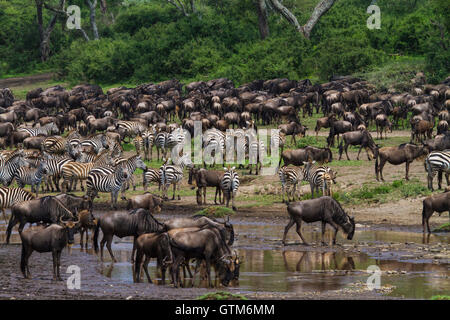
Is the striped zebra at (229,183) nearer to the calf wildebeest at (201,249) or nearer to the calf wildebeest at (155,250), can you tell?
the calf wildebeest at (155,250)

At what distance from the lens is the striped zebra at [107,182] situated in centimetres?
2622

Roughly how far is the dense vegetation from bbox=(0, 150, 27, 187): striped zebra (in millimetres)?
24856

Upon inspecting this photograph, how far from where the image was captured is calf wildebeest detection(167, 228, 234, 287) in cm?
1551

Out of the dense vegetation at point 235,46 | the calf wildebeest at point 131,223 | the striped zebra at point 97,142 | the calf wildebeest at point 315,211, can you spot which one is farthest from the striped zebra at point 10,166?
the dense vegetation at point 235,46

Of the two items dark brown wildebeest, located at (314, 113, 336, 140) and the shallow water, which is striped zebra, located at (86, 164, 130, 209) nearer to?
the shallow water

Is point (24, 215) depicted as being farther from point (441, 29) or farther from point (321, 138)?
point (441, 29)

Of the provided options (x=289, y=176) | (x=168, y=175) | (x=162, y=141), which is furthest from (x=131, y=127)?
(x=289, y=176)

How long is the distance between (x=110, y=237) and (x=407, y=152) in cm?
1226

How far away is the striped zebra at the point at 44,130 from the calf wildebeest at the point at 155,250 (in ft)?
70.8

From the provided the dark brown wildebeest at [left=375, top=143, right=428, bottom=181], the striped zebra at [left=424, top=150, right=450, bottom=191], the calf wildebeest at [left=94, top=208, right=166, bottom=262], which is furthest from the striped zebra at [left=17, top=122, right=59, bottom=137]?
the calf wildebeest at [left=94, top=208, right=166, bottom=262]

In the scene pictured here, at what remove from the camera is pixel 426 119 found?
1412 inches
